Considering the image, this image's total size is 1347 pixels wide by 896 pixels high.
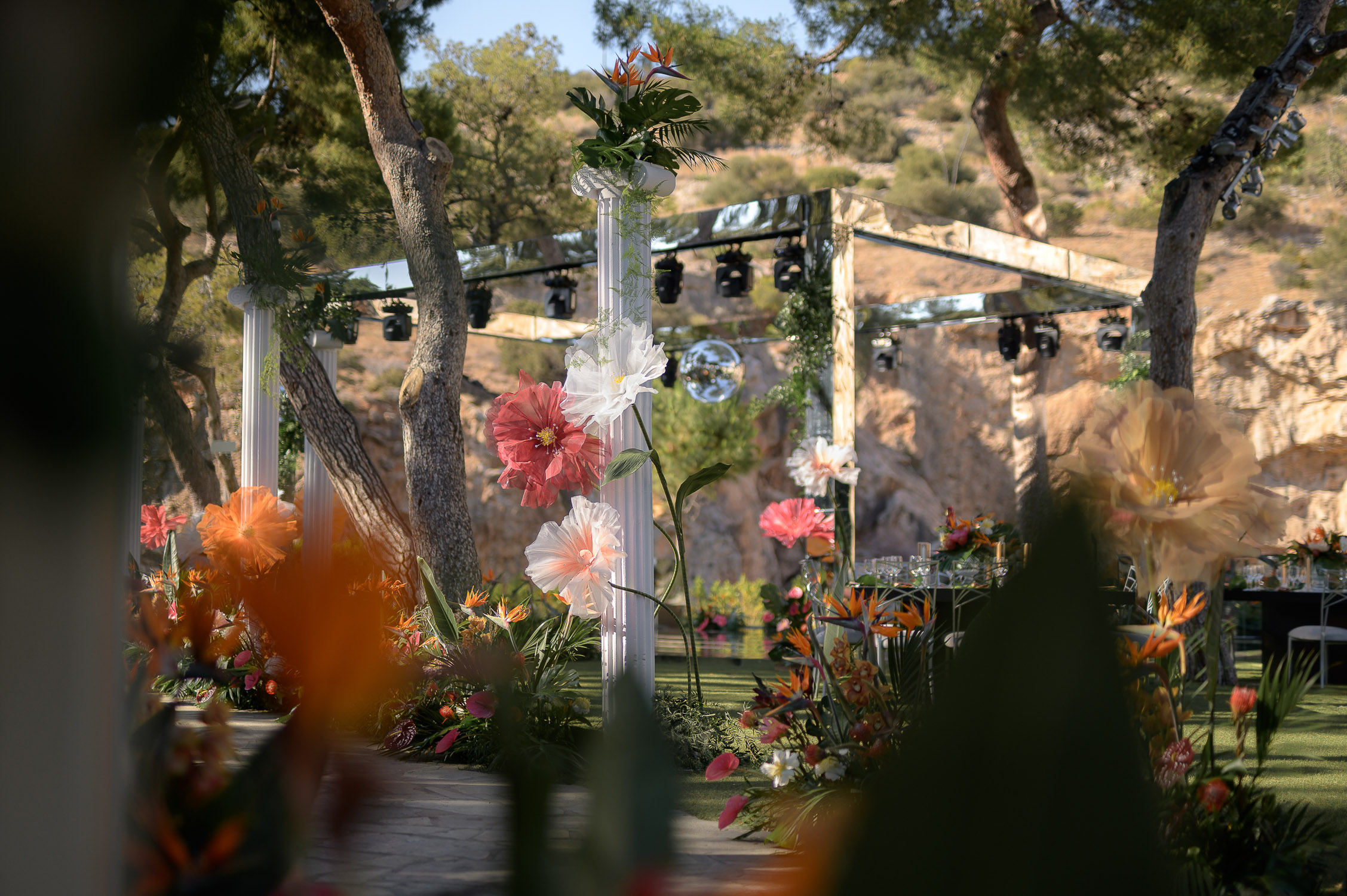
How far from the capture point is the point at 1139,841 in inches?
7.0

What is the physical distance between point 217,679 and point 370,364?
18.1 metres

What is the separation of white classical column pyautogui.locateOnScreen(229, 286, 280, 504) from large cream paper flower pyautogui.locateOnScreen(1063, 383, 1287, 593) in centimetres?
629

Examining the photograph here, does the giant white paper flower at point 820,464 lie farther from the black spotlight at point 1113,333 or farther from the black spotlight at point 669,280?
the black spotlight at point 1113,333

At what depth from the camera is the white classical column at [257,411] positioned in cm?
645

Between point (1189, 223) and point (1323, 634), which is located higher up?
point (1189, 223)

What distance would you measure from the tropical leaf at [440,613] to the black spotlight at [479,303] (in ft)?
15.5

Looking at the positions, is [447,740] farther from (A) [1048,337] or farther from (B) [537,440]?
(A) [1048,337]

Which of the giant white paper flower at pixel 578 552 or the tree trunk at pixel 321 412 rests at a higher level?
the tree trunk at pixel 321 412

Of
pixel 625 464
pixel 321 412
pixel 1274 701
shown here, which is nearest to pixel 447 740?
pixel 625 464

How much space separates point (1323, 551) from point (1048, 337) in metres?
3.59

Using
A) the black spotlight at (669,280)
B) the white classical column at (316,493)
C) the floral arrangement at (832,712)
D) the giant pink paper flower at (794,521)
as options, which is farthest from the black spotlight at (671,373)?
the floral arrangement at (832,712)

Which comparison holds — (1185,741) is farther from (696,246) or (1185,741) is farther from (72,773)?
(696,246)

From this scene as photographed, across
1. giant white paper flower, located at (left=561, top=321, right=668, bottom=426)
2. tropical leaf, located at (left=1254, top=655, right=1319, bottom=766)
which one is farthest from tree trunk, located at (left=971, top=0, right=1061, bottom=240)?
tropical leaf, located at (left=1254, top=655, right=1319, bottom=766)

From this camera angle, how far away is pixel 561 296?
838cm
